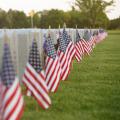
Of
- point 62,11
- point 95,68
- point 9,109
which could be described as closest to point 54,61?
point 9,109

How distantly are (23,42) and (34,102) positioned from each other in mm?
3664

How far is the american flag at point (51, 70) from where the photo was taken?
12.4 metres

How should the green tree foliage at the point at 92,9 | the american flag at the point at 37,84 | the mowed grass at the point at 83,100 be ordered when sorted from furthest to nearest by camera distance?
the green tree foliage at the point at 92,9, the mowed grass at the point at 83,100, the american flag at the point at 37,84

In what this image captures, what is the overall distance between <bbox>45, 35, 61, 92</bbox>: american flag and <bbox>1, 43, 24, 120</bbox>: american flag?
374 centimetres

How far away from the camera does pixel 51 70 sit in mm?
12531

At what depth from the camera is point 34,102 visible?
12.0 meters

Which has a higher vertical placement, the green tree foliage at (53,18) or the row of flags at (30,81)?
the row of flags at (30,81)

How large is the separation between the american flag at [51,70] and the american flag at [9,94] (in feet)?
12.3

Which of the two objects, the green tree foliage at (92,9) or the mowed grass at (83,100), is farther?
the green tree foliage at (92,9)

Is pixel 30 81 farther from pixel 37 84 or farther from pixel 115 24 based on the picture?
pixel 115 24

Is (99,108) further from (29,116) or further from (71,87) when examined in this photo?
(71,87)

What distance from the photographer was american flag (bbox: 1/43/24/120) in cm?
840

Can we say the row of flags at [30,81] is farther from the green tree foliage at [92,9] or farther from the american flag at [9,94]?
the green tree foliage at [92,9]

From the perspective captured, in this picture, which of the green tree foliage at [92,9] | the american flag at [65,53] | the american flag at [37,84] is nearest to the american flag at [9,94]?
the american flag at [37,84]
